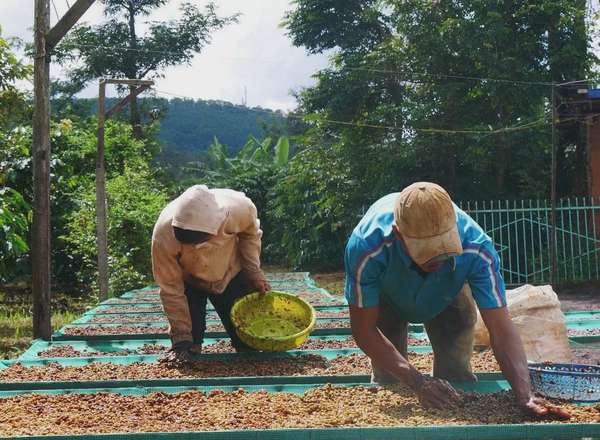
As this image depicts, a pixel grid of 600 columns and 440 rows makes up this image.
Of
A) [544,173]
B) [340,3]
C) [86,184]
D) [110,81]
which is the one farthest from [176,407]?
[340,3]

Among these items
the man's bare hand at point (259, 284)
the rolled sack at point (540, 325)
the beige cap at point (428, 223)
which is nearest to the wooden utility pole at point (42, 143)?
the man's bare hand at point (259, 284)

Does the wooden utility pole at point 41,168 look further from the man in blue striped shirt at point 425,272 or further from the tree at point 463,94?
the tree at point 463,94

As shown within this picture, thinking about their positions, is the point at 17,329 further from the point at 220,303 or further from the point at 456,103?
the point at 456,103

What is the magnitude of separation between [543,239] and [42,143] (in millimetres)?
9409

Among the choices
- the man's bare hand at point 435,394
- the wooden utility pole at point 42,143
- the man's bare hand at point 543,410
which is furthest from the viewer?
the wooden utility pole at point 42,143

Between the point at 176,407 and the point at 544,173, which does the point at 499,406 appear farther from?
the point at 544,173

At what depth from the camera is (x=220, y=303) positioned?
5.14 m

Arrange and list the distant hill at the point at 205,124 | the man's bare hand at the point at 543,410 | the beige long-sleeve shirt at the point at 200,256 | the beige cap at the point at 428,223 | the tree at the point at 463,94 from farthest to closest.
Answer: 1. the distant hill at the point at 205,124
2. the tree at the point at 463,94
3. the beige long-sleeve shirt at the point at 200,256
4. the man's bare hand at the point at 543,410
5. the beige cap at the point at 428,223

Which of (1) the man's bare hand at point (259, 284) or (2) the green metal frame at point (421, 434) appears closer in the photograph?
(2) the green metal frame at point (421, 434)

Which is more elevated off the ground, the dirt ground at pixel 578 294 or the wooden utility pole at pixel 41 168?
the wooden utility pole at pixel 41 168

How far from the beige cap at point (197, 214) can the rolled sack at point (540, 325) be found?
2.15m

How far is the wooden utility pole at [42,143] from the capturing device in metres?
6.68

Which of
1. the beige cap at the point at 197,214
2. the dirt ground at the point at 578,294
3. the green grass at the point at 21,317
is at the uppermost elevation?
the beige cap at the point at 197,214

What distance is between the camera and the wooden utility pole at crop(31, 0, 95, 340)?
6.68 m
